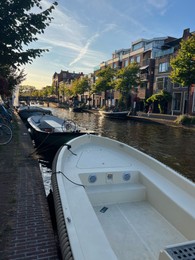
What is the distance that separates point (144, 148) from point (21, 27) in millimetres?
8682

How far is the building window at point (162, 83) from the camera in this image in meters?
31.3

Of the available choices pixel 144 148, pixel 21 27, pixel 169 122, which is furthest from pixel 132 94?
pixel 21 27

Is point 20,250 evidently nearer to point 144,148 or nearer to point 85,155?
point 85,155

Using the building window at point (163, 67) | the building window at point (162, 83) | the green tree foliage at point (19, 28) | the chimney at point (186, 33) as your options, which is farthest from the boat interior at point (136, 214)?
the building window at point (163, 67)

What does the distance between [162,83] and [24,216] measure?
103ft

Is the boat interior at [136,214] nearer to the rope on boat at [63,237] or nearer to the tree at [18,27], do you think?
the rope on boat at [63,237]

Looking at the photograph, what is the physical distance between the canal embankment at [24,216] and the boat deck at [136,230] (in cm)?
85

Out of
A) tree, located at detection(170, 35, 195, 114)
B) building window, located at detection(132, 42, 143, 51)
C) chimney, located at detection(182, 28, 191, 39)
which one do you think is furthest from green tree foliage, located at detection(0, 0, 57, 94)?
building window, located at detection(132, 42, 143, 51)

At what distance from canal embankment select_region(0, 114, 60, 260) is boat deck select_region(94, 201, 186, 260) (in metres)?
0.85

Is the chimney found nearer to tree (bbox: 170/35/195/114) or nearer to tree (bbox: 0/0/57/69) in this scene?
tree (bbox: 170/35/195/114)

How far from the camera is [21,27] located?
6266mm

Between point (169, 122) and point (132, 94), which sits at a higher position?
point (132, 94)

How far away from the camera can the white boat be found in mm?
2381

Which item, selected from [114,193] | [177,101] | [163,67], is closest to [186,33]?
[163,67]
